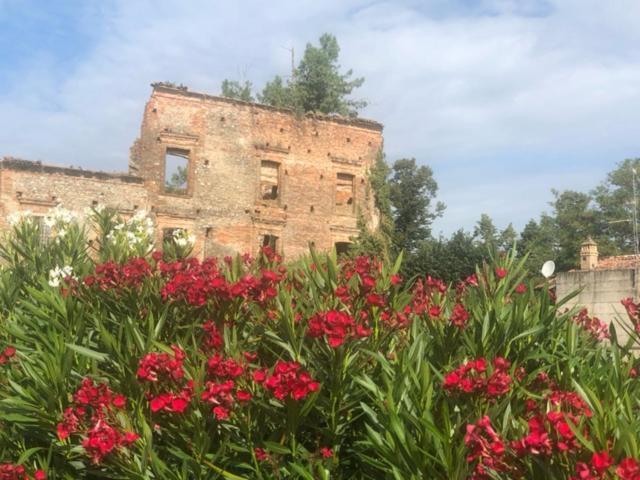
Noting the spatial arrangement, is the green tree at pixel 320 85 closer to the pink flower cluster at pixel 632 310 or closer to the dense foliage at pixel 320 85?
the dense foliage at pixel 320 85

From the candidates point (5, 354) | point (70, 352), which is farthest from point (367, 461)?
point (5, 354)

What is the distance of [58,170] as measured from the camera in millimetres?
22469

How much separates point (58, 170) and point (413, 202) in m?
12.6

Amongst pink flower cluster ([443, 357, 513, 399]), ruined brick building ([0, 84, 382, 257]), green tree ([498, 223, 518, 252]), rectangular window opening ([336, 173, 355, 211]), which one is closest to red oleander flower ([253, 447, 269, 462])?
pink flower cluster ([443, 357, 513, 399])

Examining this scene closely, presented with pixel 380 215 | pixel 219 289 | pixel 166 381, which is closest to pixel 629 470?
pixel 166 381

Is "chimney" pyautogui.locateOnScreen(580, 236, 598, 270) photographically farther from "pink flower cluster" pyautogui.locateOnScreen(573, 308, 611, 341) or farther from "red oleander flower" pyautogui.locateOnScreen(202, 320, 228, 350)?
"red oleander flower" pyautogui.locateOnScreen(202, 320, 228, 350)

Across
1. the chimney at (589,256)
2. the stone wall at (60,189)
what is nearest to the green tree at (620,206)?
the chimney at (589,256)

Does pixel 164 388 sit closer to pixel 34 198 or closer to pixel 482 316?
pixel 482 316

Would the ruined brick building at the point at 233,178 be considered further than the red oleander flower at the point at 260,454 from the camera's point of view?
Yes

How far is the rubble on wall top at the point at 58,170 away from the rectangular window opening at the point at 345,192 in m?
7.22

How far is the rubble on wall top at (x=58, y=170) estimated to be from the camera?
71.9ft

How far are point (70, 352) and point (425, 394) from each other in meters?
1.89

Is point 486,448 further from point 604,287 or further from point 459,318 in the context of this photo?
point 604,287

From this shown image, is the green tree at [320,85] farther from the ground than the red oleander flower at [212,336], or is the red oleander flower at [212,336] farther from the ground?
the green tree at [320,85]
